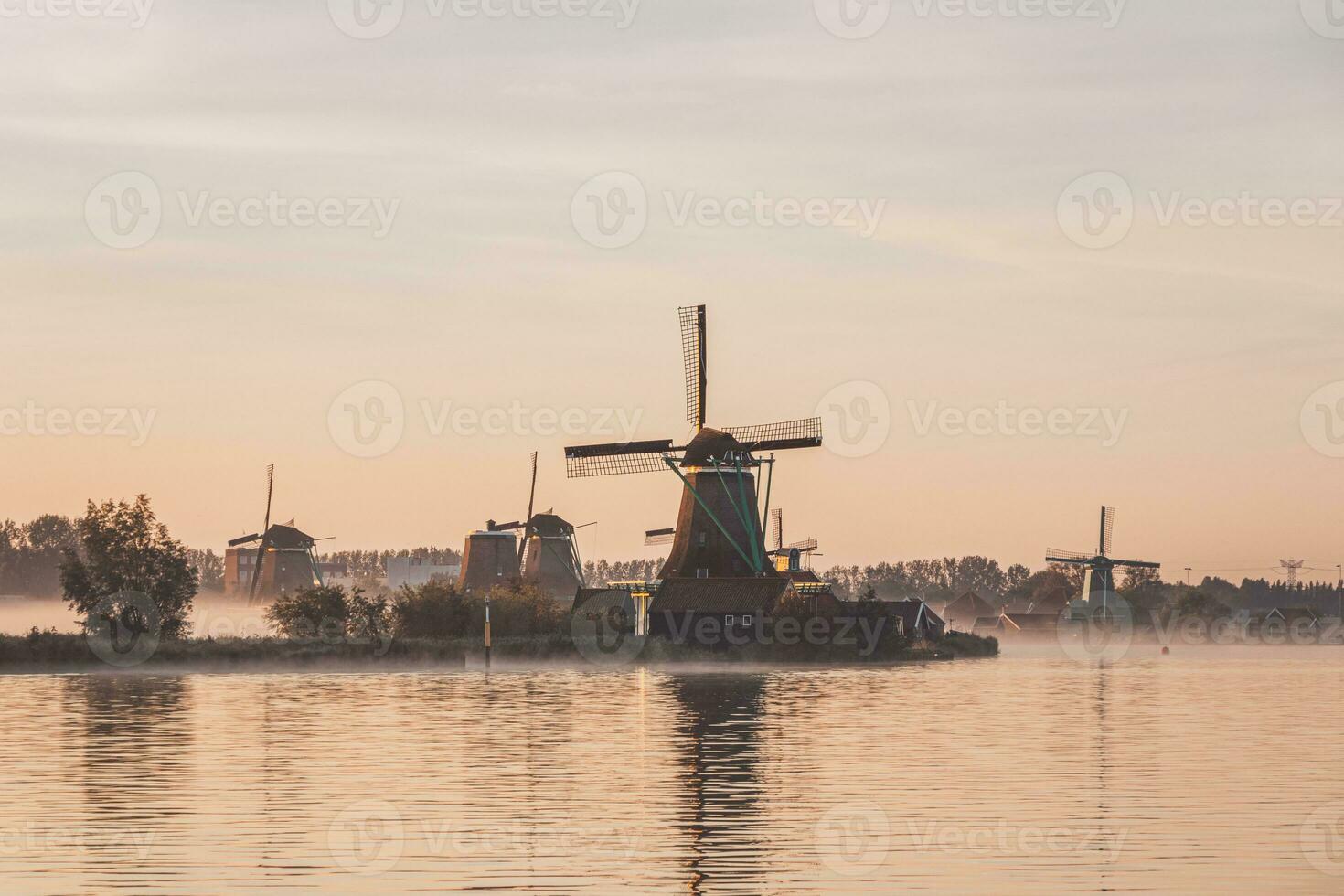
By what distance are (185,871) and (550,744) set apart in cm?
1703

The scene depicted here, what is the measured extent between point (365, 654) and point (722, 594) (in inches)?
724

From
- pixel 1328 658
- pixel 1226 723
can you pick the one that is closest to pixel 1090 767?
pixel 1226 723

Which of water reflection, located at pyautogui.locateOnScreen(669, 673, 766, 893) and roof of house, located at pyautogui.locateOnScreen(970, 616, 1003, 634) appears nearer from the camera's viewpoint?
water reflection, located at pyautogui.locateOnScreen(669, 673, 766, 893)

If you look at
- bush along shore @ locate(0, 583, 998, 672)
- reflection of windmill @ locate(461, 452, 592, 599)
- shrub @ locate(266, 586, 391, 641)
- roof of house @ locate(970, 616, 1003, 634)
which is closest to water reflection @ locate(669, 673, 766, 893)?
bush along shore @ locate(0, 583, 998, 672)

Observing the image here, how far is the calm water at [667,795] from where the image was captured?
19875 millimetres

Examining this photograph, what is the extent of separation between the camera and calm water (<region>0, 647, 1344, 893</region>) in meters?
19.9

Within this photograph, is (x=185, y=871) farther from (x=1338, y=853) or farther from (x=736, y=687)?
(x=736, y=687)

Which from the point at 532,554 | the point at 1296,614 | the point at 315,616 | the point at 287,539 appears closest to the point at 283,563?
the point at 287,539

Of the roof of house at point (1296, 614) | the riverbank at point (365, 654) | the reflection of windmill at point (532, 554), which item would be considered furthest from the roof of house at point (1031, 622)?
the riverbank at point (365, 654)

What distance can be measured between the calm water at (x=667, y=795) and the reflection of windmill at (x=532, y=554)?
79.0 meters

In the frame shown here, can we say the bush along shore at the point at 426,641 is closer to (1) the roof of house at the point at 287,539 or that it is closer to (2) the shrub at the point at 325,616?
(2) the shrub at the point at 325,616

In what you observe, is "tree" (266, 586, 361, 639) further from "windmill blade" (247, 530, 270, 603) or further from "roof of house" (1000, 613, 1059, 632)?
"roof of house" (1000, 613, 1059, 632)

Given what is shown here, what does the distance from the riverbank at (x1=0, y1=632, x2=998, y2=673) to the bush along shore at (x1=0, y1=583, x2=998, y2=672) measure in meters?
0.05

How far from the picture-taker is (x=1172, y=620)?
17762 cm
